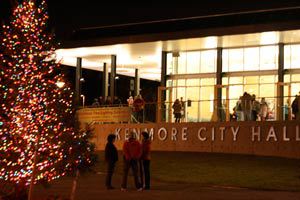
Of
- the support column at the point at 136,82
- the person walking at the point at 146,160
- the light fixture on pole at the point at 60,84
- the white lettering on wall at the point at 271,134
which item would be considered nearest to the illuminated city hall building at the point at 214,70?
the white lettering on wall at the point at 271,134

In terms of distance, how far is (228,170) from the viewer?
87.0ft

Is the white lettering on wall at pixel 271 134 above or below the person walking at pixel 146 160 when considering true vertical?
above

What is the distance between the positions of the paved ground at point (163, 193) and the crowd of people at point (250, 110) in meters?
9.99

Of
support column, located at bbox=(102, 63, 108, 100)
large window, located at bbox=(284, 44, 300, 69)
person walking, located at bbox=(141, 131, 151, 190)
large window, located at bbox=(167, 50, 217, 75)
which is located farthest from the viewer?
support column, located at bbox=(102, 63, 108, 100)

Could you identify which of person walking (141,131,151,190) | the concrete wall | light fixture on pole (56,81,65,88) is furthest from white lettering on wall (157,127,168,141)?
light fixture on pole (56,81,65,88)

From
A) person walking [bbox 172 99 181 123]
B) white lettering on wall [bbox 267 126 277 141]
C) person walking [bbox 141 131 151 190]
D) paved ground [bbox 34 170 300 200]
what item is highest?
person walking [bbox 172 99 181 123]

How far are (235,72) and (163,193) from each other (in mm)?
24490

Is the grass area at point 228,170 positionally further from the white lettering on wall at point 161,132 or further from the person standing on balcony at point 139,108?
the person standing on balcony at point 139,108

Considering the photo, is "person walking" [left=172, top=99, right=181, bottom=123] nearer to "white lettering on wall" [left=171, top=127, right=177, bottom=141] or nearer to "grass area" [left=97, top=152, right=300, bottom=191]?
"white lettering on wall" [left=171, top=127, right=177, bottom=141]

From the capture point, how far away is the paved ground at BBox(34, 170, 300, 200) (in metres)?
18.8

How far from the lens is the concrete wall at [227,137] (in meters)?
30.8

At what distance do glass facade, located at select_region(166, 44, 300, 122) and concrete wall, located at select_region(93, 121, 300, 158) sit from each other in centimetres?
507

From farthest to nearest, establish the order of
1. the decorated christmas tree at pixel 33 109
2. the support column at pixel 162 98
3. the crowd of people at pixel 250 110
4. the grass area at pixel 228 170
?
the support column at pixel 162 98, the crowd of people at pixel 250 110, the grass area at pixel 228 170, the decorated christmas tree at pixel 33 109

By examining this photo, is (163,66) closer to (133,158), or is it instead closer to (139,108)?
(139,108)
